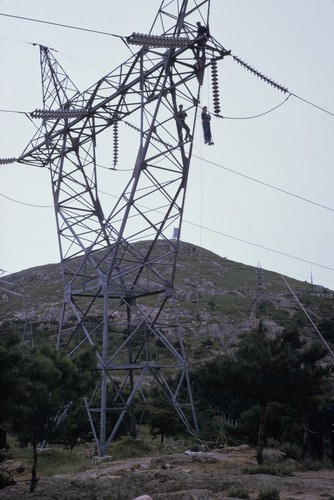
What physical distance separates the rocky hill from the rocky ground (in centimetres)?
2996

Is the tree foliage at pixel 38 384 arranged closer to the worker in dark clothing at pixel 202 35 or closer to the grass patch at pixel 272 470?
the grass patch at pixel 272 470

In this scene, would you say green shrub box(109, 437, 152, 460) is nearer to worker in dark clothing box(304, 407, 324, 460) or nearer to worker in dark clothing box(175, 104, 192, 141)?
worker in dark clothing box(304, 407, 324, 460)

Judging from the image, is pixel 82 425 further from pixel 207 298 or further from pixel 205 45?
pixel 207 298

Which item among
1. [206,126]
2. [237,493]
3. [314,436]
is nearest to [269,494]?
[237,493]

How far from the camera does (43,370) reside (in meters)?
15.5

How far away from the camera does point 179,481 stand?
15875 millimetres

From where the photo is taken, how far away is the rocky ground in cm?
1433

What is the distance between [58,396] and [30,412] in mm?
878

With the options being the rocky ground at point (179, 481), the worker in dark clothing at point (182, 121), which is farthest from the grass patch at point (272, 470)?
the worker in dark clothing at point (182, 121)

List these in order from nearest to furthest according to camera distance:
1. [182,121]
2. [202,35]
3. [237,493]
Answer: [237,493], [202,35], [182,121]

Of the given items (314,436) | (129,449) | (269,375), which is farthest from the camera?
(129,449)

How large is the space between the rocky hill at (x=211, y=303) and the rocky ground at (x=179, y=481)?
29960mm

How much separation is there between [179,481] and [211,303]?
58030 mm

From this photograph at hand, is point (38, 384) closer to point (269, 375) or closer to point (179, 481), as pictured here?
point (179, 481)
